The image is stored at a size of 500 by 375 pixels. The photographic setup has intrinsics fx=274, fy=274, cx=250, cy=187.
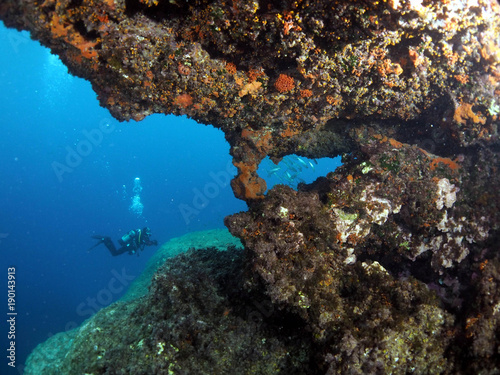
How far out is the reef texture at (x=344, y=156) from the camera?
4.05 m

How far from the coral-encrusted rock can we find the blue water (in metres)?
9.08

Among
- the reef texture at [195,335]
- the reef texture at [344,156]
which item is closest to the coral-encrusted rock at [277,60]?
the reef texture at [344,156]

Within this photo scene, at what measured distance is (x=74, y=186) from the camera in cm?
8706

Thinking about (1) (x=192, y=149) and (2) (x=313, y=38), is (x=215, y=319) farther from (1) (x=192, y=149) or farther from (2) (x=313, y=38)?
(1) (x=192, y=149)

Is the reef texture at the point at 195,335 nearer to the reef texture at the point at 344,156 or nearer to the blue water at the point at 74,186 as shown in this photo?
the reef texture at the point at 344,156

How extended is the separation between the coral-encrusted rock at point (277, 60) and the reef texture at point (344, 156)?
0.03 m

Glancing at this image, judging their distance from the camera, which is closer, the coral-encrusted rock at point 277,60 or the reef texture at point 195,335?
the coral-encrusted rock at point 277,60

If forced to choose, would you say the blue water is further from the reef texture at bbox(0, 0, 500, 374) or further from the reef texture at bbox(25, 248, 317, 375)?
the reef texture at bbox(25, 248, 317, 375)

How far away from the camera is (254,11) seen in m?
4.15

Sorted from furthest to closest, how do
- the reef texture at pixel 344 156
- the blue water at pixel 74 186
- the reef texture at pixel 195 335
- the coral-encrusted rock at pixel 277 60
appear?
the blue water at pixel 74 186
the reef texture at pixel 195 335
the coral-encrusted rock at pixel 277 60
the reef texture at pixel 344 156

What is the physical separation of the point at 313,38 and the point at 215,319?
5143 millimetres

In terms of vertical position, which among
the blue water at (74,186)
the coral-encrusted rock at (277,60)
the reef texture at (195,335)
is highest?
the blue water at (74,186)

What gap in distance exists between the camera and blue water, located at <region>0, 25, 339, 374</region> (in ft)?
121

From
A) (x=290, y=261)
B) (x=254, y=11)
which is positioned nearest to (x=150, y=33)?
(x=254, y=11)
